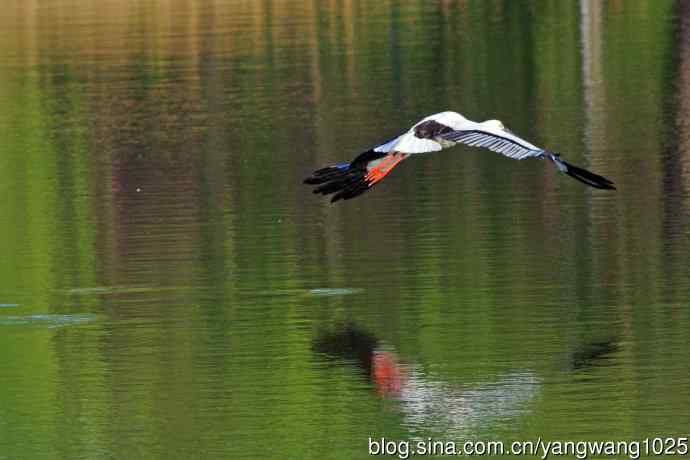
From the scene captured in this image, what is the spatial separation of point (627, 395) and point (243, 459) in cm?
343

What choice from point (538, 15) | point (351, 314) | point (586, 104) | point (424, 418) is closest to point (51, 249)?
point (351, 314)

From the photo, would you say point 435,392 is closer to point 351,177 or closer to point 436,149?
point 436,149

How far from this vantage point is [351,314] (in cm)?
2047

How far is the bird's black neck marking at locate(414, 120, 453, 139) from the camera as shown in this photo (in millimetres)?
17422

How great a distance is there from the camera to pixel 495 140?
16656 millimetres

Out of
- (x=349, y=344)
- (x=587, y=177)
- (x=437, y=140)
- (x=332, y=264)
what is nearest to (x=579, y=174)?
(x=587, y=177)

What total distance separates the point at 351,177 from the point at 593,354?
277 centimetres

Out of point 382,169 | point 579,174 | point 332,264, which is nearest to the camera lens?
point 579,174

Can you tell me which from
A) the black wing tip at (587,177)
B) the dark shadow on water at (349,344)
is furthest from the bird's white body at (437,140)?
the dark shadow on water at (349,344)

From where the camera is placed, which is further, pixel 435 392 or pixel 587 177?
pixel 435 392

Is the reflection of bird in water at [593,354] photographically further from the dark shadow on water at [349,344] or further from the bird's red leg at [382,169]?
the bird's red leg at [382,169]

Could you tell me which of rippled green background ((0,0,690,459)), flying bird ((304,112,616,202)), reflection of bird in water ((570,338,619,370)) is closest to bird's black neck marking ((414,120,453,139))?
flying bird ((304,112,616,202))

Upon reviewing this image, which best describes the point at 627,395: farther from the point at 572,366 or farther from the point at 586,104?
the point at 586,104

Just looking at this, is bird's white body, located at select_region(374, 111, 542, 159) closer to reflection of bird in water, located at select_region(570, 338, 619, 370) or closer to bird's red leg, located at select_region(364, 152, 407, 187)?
bird's red leg, located at select_region(364, 152, 407, 187)
